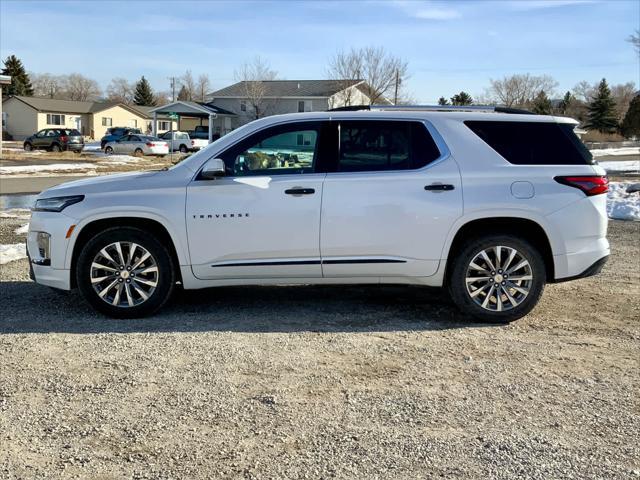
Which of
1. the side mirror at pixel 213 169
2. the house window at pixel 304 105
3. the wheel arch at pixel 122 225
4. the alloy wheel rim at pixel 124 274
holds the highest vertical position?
the house window at pixel 304 105

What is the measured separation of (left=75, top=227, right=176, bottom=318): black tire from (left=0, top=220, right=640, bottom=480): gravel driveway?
5.1 inches

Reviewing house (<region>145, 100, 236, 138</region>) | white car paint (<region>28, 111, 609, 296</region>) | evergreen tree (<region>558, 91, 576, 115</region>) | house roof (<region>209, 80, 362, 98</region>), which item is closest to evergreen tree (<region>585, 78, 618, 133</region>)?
evergreen tree (<region>558, 91, 576, 115</region>)

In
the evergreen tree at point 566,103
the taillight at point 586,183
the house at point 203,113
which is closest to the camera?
the taillight at point 586,183

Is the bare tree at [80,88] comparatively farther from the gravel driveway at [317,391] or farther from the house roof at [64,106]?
the gravel driveway at [317,391]

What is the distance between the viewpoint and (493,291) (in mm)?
5875

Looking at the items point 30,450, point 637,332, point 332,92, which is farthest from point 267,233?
point 332,92

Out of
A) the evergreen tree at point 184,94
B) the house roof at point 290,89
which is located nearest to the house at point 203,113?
the house roof at point 290,89

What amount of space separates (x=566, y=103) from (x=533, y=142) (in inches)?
3651

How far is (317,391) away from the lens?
14.0 feet

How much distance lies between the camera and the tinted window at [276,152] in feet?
19.2

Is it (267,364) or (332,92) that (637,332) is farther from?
(332,92)

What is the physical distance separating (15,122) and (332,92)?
3307 cm

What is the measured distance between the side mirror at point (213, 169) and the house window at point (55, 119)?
220 feet

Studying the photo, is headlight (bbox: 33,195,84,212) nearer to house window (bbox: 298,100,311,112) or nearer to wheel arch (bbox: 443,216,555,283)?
wheel arch (bbox: 443,216,555,283)
